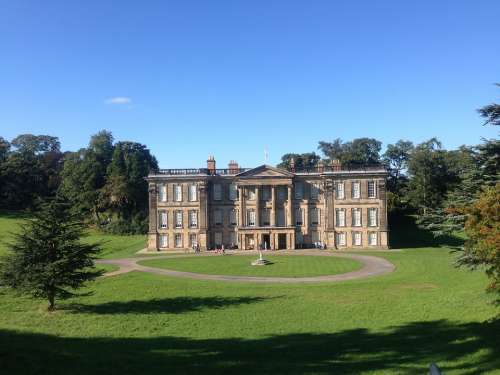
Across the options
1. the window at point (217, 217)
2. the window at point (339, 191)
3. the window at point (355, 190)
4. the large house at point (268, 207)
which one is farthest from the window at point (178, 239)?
the window at point (355, 190)

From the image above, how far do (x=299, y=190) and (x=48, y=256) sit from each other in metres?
42.3

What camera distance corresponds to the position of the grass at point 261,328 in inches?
517

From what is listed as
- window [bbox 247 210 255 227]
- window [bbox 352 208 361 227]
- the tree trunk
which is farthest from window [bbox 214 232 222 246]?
the tree trunk

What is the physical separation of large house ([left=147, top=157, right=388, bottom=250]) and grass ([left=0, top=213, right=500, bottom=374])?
25.7 m

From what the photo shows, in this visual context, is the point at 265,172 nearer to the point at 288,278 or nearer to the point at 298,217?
the point at 298,217

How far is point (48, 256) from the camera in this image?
78.4ft

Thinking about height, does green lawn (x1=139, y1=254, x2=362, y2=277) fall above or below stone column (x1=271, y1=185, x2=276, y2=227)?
below

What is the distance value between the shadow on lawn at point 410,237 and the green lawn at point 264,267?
721 inches

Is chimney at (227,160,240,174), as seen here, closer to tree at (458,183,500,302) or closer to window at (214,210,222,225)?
window at (214,210,222,225)

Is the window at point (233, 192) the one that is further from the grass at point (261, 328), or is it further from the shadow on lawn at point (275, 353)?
the shadow on lawn at point (275, 353)

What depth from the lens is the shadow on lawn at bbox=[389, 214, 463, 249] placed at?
5919cm

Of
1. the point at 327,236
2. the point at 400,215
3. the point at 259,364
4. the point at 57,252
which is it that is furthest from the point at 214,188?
the point at 259,364

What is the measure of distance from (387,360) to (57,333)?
559 inches

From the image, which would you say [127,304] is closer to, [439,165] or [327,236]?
[327,236]
